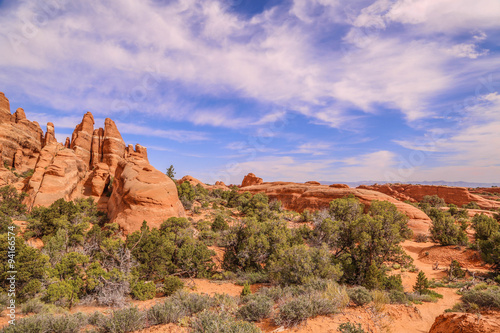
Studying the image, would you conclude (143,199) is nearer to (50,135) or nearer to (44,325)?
(44,325)

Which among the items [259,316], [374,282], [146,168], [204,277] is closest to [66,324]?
[259,316]

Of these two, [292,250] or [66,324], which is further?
[292,250]

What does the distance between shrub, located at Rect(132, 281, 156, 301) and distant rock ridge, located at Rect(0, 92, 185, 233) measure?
25.8 feet

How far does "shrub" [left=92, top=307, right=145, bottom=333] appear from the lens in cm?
568

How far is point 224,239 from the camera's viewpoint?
49.4 ft

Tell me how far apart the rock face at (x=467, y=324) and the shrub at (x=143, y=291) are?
33.0ft

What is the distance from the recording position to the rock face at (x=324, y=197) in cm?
2641

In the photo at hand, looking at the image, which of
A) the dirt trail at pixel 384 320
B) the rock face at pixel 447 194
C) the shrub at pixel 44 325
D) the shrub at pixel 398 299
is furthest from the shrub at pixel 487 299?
the rock face at pixel 447 194

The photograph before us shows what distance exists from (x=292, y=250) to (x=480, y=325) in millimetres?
7161

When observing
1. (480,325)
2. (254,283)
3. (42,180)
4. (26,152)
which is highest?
(26,152)

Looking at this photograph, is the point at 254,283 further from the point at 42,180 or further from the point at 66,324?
the point at 42,180

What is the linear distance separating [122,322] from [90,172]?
31.1 metres

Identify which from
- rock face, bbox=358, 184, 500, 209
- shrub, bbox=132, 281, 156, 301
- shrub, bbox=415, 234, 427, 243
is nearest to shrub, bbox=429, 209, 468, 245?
A: shrub, bbox=415, 234, 427, 243

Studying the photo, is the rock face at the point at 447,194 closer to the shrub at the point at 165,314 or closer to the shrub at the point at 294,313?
the shrub at the point at 294,313
